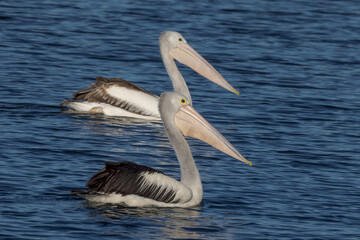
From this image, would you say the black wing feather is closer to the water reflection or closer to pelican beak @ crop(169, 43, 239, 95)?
the water reflection

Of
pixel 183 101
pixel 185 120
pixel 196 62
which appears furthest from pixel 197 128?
pixel 196 62

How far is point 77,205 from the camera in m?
9.09

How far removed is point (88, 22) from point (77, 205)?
13333mm

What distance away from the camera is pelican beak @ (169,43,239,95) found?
14.1m

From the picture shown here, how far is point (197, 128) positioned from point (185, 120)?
16cm

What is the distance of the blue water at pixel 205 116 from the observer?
893 centimetres

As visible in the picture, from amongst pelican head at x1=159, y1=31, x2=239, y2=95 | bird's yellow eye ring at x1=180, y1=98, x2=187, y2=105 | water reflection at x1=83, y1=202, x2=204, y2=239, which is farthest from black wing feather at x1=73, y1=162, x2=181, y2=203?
pelican head at x1=159, y1=31, x2=239, y2=95

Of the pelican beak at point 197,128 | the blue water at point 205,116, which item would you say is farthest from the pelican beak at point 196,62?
the pelican beak at point 197,128

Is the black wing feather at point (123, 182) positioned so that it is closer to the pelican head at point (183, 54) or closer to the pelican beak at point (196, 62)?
the pelican beak at point (196, 62)

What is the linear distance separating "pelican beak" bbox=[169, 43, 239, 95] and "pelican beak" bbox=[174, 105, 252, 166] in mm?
4216

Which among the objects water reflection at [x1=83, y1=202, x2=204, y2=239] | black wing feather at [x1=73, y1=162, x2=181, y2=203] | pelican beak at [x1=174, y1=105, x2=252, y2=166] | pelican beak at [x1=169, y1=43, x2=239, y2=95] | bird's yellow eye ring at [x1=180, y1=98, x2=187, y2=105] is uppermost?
pelican beak at [x1=169, y1=43, x2=239, y2=95]

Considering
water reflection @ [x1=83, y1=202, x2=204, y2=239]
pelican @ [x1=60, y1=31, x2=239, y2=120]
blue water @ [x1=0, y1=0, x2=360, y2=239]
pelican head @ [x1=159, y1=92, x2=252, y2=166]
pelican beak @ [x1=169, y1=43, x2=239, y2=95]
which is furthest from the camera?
pelican beak @ [x1=169, y1=43, x2=239, y2=95]

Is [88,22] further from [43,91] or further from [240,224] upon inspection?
[240,224]

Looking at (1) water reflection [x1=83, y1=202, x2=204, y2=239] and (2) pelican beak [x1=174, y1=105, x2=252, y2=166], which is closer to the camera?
(1) water reflection [x1=83, y1=202, x2=204, y2=239]
